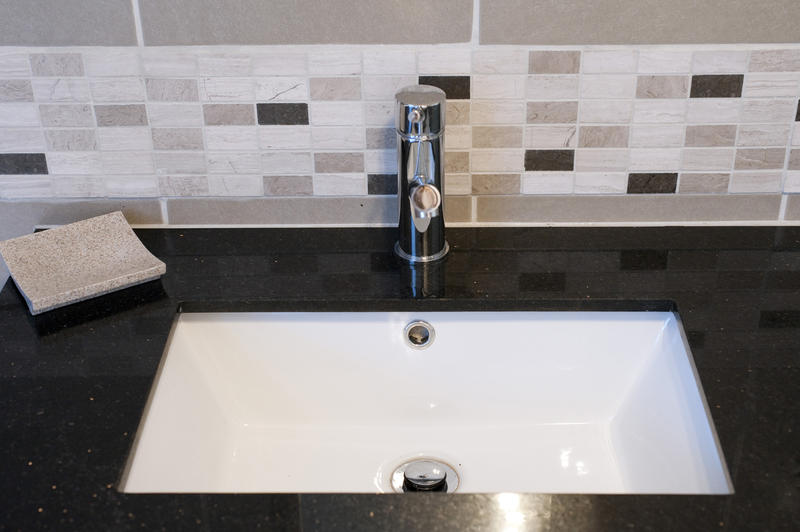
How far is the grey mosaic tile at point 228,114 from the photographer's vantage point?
115 centimetres

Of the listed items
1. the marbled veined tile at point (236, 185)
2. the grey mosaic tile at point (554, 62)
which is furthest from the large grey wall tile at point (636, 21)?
the marbled veined tile at point (236, 185)

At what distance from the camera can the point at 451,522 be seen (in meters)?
0.77

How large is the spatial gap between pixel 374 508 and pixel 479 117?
1.82 feet

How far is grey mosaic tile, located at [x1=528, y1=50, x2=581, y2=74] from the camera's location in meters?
1.11

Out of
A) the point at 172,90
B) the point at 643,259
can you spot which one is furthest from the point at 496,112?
the point at 172,90

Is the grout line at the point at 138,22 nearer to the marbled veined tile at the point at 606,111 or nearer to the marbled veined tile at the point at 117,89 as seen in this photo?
the marbled veined tile at the point at 117,89

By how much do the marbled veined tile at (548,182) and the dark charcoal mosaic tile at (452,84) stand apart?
14 centimetres

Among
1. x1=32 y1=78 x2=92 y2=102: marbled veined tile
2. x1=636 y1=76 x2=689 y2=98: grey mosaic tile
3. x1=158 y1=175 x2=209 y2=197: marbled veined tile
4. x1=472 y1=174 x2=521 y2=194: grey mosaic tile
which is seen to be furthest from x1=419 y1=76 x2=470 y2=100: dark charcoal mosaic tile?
x1=32 y1=78 x2=92 y2=102: marbled veined tile

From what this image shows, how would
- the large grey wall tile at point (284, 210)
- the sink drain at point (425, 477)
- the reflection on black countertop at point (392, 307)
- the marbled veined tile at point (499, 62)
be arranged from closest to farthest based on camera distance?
the reflection on black countertop at point (392, 307) → the sink drain at point (425, 477) → the marbled veined tile at point (499, 62) → the large grey wall tile at point (284, 210)

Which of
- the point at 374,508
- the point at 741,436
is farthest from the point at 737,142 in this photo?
the point at 374,508

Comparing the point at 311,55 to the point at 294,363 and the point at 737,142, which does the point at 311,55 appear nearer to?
the point at 294,363

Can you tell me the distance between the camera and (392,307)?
3.55 ft

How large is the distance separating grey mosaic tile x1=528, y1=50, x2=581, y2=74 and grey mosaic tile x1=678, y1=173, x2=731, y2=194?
0.21 metres

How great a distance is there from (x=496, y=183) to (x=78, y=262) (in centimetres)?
54
